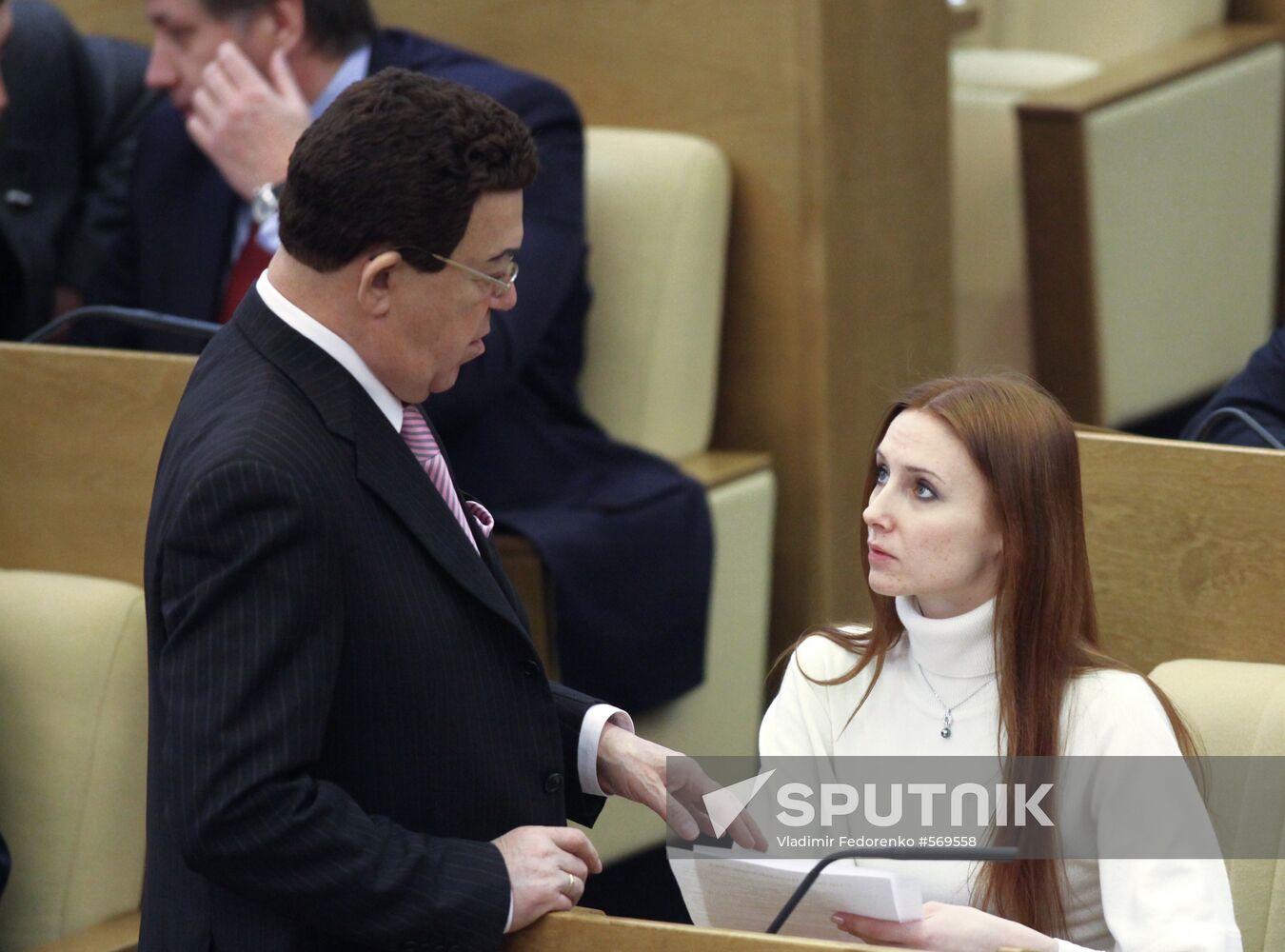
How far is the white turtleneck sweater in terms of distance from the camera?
5.40 feet

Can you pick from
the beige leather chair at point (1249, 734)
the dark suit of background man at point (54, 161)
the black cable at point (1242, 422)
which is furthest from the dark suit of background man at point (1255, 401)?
the dark suit of background man at point (54, 161)

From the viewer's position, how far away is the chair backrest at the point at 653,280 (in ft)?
10.6

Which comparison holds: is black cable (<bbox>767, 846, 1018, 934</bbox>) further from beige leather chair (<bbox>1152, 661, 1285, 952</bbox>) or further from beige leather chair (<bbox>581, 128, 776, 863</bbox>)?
beige leather chair (<bbox>581, 128, 776, 863</bbox>)

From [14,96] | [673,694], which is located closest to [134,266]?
[14,96]

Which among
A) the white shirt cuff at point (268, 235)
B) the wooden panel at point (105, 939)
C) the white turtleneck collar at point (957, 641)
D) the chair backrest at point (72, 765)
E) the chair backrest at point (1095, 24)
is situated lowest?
the wooden panel at point (105, 939)

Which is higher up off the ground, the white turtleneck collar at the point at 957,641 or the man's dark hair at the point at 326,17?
the man's dark hair at the point at 326,17

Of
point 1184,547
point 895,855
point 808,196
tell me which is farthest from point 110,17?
point 895,855

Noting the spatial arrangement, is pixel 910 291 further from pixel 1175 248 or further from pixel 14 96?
pixel 14 96

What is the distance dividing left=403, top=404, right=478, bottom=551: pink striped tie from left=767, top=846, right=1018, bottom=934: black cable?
0.40 m

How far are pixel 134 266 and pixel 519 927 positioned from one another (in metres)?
2.10

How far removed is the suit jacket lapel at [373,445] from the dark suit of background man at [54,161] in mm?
1916

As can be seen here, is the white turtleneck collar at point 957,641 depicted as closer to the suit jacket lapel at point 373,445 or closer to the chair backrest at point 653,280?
the suit jacket lapel at point 373,445

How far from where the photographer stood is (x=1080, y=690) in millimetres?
1771

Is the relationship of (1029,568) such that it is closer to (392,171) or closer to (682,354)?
(392,171)
